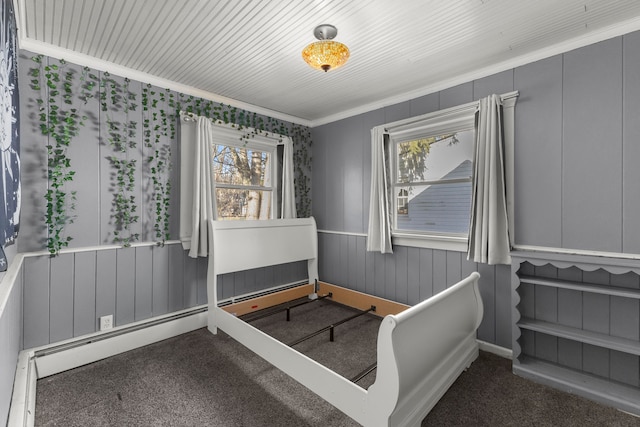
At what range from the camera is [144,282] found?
9.06 ft

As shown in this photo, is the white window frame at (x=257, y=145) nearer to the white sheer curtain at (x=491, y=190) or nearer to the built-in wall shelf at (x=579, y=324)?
the white sheer curtain at (x=491, y=190)

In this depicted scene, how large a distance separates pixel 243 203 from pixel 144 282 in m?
1.32

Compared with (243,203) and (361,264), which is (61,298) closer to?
(243,203)

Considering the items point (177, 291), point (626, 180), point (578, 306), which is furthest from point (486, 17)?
point (177, 291)

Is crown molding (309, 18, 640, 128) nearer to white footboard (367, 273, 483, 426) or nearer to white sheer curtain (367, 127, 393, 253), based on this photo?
white sheer curtain (367, 127, 393, 253)

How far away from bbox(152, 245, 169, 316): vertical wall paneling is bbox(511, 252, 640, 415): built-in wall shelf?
3.03m

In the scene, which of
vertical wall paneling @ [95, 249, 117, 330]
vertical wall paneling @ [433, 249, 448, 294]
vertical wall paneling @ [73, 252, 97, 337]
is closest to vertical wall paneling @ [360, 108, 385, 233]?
vertical wall paneling @ [433, 249, 448, 294]

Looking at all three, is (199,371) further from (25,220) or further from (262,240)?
(25,220)

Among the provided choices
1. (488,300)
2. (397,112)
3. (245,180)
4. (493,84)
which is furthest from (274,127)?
(488,300)

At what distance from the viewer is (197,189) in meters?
2.93

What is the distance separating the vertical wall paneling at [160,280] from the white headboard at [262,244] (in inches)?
17.4

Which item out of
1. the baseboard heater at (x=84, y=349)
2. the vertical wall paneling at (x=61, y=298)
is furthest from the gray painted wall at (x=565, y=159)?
the vertical wall paneling at (x=61, y=298)

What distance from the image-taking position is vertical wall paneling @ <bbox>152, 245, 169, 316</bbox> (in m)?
2.83

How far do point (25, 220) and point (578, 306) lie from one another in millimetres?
4103
